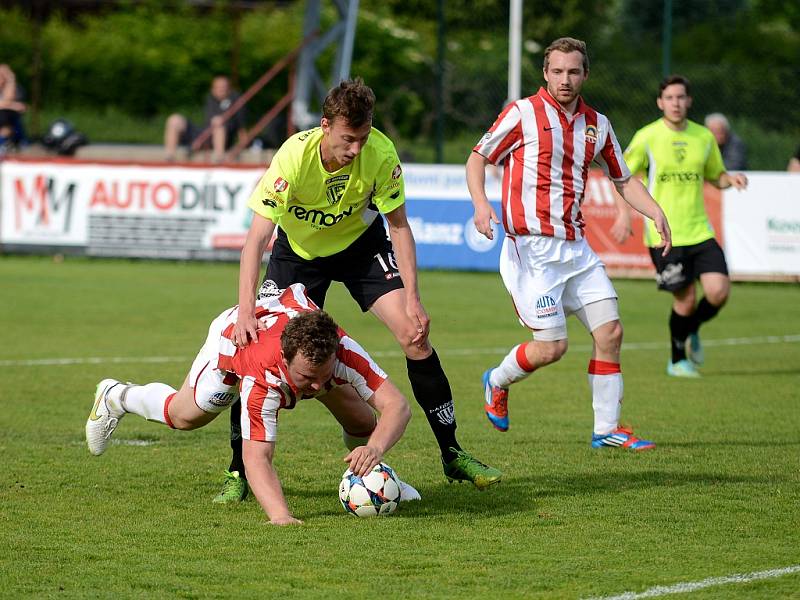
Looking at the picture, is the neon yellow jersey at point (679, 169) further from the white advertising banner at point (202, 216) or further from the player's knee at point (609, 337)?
the white advertising banner at point (202, 216)

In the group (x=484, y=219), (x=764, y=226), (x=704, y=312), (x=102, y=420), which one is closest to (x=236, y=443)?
(x=102, y=420)

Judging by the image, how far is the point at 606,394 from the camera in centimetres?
767

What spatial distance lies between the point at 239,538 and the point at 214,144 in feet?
57.5

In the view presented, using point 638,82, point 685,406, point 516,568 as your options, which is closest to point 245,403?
point 516,568

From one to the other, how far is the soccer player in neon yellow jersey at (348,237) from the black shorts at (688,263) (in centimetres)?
426

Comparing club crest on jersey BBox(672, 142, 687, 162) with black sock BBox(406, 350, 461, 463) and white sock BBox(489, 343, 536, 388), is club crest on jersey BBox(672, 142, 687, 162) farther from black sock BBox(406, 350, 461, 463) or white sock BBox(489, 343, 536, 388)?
black sock BBox(406, 350, 461, 463)

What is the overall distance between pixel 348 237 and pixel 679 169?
447 cm

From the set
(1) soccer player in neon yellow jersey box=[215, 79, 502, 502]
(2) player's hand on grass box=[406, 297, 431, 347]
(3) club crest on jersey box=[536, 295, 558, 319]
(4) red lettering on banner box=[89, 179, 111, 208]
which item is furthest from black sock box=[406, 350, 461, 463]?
(4) red lettering on banner box=[89, 179, 111, 208]

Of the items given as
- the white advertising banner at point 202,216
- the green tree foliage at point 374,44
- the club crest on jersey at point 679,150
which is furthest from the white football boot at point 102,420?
the green tree foliage at point 374,44

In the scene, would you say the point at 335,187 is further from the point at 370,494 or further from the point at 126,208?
A: the point at 126,208

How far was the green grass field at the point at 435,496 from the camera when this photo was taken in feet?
16.6

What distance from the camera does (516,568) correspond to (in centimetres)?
518

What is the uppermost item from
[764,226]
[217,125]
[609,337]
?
[217,125]

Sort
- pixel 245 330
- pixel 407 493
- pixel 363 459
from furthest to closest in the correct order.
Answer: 1. pixel 407 493
2. pixel 245 330
3. pixel 363 459
